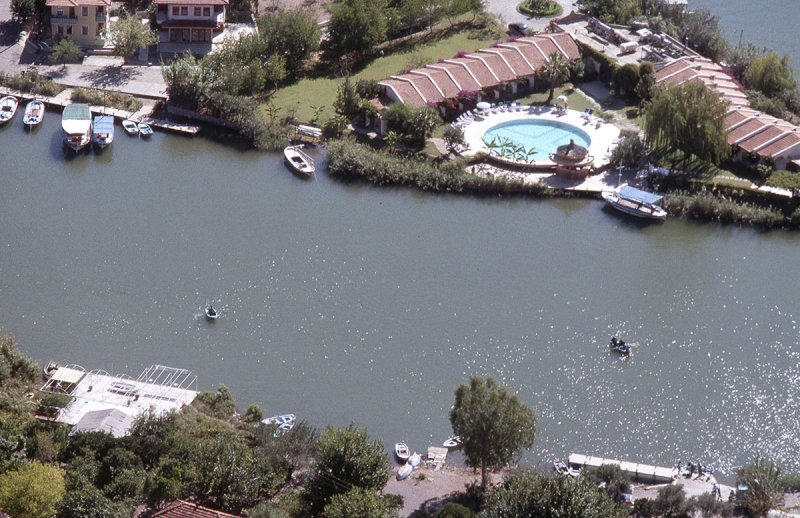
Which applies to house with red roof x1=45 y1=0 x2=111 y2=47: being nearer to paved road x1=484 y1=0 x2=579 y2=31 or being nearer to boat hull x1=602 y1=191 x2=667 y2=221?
paved road x1=484 y1=0 x2=579 y2=31

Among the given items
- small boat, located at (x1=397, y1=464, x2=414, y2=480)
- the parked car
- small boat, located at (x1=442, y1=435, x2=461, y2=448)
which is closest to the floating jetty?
small boat, located at (x1=442, y1=435, x2=461, y2=448)

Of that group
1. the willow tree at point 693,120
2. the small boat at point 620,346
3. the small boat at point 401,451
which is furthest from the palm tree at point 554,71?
the small boat at point 401,451

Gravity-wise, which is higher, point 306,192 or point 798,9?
point 798,9

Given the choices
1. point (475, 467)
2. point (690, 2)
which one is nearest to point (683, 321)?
point (475, 467)

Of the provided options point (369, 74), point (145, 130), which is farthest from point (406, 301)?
point (369, 74)

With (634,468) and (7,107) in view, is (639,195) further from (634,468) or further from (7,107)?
(7,107)

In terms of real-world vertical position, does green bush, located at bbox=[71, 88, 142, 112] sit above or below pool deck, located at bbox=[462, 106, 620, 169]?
below

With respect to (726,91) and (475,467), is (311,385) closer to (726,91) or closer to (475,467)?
(475,467)
